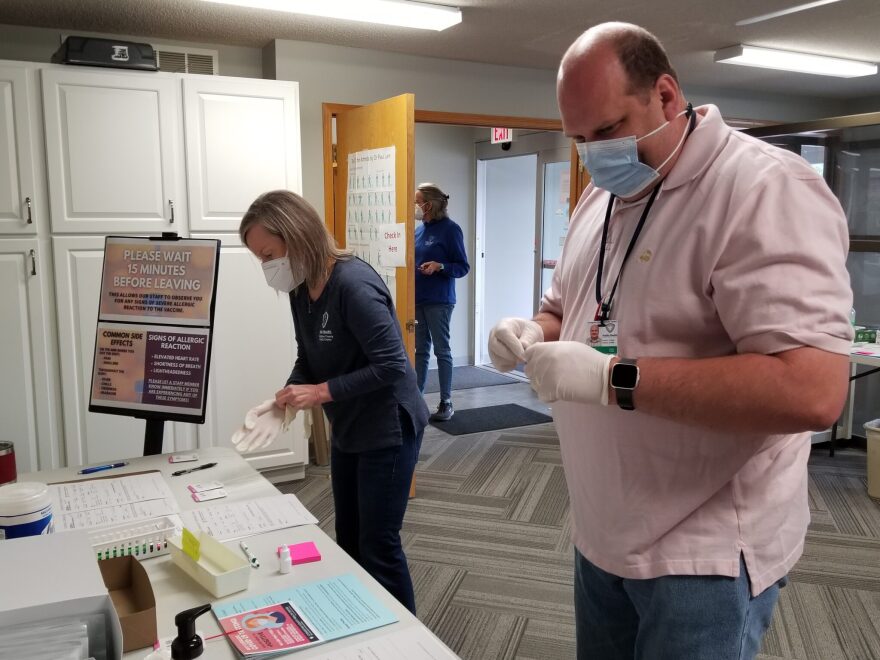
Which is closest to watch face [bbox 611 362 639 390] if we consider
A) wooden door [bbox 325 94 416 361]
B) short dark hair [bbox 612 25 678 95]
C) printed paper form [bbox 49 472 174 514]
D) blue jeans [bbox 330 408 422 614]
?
short dark hair [bbox 612 25 678 95]

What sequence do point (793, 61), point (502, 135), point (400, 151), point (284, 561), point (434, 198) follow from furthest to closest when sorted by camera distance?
1. point (502, 135)
2. point (434, 198)
3. point (793, 61)
4. point (400, 151)
5. point (284, 561)

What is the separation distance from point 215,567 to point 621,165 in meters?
0.97

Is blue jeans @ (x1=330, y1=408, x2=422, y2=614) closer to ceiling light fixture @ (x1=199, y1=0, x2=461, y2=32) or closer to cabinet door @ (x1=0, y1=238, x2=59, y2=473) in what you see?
cabinet door @ (x1=0, y1=238, x2=59, y2=473)

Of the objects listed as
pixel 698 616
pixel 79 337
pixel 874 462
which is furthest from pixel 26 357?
pixel 874 462

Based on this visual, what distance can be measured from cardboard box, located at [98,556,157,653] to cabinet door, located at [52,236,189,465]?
2198mm

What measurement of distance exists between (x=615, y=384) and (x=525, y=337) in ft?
1.26

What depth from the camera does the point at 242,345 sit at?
355 centimetres

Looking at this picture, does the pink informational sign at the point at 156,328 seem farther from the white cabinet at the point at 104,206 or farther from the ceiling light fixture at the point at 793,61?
the ceiling light fixture at the point at 793,61

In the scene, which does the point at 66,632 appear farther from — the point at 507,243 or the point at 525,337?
the point at 507,243

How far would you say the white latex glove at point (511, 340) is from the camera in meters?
1.28

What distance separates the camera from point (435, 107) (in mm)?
4371

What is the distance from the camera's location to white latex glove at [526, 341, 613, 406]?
3.32 feet

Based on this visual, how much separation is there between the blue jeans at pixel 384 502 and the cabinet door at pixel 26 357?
191cm

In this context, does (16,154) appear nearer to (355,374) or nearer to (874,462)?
(355,374)
